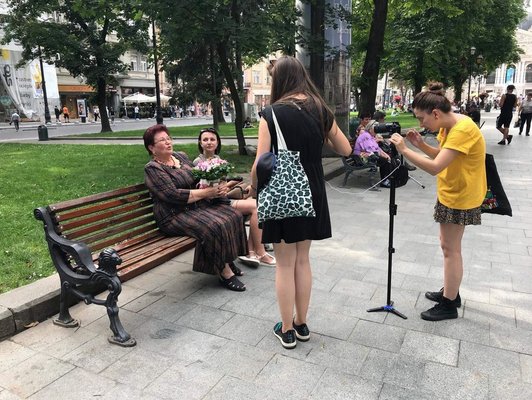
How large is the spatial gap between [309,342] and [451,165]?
1619 millimetres

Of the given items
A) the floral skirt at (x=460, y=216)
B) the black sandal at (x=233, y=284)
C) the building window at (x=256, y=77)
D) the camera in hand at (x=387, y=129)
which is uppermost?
the building window at (x=256, y=77)

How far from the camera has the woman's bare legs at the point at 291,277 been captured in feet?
9.81

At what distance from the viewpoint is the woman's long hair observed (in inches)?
111

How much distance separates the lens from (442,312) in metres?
3.55

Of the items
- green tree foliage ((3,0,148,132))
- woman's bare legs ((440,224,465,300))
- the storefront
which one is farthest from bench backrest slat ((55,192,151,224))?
the storefront

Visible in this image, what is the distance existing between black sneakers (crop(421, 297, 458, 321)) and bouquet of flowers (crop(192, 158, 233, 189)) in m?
2.10

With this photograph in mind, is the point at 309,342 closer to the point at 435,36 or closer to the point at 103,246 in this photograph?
the point at 103,246

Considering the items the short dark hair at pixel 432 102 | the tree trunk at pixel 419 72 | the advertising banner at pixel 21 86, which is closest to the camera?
the short dark hair at pixel 432 102

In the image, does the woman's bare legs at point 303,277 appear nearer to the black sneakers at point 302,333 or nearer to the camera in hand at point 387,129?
the black sneakers at point 302,333

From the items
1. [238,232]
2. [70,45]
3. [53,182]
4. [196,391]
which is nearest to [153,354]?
[196,391]

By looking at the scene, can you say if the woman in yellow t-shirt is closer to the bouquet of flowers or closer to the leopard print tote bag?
the leopard print tote bag

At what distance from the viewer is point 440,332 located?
3.37 metres

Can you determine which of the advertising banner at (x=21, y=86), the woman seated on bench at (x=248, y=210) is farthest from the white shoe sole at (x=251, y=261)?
the advertising banner at (x=21, y=86)

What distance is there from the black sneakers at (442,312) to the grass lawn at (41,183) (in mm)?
3444
